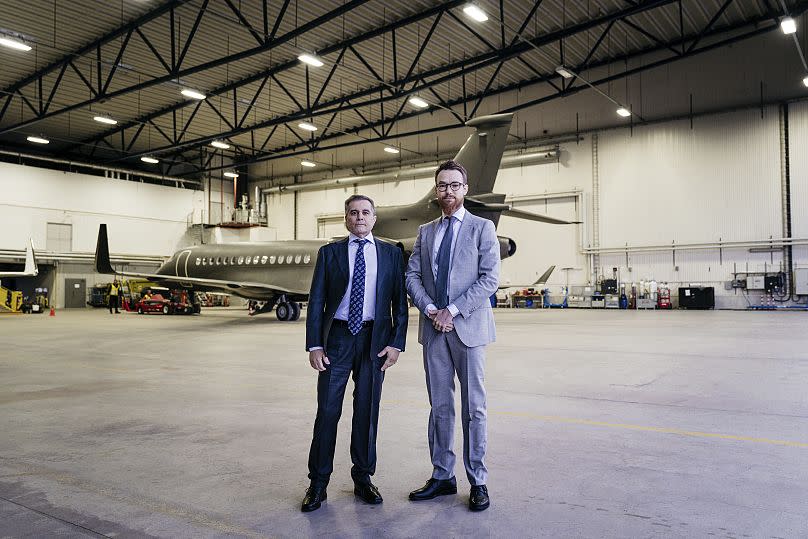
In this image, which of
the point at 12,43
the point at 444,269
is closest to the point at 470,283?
the point at 444,269

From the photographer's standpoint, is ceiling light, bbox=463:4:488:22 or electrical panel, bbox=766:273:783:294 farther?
electrical panel, bbox=766:273:783:294

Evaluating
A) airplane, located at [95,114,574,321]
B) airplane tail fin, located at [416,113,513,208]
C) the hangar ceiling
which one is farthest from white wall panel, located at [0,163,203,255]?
airplane tail fin, located at [416,113,513,208]

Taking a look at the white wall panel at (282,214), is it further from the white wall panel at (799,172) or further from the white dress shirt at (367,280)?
the white dress shirt at (367,280)

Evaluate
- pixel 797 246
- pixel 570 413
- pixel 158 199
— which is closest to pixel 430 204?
pixel 570 413

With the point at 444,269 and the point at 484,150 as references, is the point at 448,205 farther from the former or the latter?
the point at 484,150

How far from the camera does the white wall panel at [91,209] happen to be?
33.5m

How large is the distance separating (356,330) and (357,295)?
0.23 metres

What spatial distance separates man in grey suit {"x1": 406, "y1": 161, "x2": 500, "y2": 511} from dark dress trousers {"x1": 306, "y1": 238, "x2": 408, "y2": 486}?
23 centimetres

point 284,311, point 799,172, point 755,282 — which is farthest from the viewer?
point 755,282

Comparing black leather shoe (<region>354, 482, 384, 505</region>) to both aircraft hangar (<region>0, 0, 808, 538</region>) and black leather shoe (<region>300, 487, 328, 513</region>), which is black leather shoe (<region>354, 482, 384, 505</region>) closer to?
aircraft hangar (<region>0, 0, 808, 538</region>)

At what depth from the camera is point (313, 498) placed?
3.38 m

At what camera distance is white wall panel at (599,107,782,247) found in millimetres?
26438

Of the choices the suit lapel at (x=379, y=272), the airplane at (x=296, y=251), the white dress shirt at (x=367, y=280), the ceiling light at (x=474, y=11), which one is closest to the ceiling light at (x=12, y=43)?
the airplane at (x=296, y=251)

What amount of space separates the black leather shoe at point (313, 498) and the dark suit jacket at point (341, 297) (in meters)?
0.87
